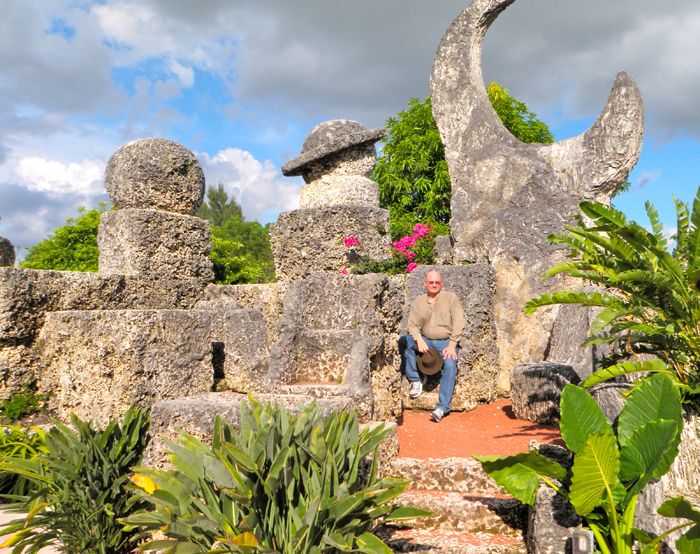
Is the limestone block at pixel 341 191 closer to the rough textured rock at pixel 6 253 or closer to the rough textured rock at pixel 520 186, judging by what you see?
the rough textured rock at pixel 520 186

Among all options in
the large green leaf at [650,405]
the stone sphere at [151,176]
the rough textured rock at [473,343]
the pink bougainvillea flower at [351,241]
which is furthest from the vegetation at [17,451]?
the large green leaf at [650,405]

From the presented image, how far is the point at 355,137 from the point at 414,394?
10.1 feet

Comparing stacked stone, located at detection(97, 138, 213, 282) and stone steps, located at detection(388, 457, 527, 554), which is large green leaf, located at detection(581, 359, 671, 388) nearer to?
stone steps, located at detection(388, 457, 527, 554)

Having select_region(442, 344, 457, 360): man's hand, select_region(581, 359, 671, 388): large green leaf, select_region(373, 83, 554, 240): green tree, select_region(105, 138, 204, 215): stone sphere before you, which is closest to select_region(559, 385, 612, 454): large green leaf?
select_region(581, 359, 671, 388): large green leaf

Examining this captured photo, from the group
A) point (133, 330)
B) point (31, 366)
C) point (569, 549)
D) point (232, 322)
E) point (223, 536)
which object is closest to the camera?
point (223, 536)

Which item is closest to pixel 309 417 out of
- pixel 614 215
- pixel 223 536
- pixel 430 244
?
pixel 223 536

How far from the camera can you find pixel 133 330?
468 centimetres

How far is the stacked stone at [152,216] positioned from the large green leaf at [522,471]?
4.30 metres

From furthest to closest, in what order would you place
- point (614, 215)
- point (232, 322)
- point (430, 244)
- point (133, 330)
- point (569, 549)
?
point (430, 244), point (232, 322), point (133, 330), point (614, 215), point (569, 549)

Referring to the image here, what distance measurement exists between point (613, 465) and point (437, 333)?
127 inches

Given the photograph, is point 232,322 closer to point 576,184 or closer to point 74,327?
point 74,327

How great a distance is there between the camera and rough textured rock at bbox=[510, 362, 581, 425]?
18.2 ft

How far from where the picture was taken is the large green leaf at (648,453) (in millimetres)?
2746

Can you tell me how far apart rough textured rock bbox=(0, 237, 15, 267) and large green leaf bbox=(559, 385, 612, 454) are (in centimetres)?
648
